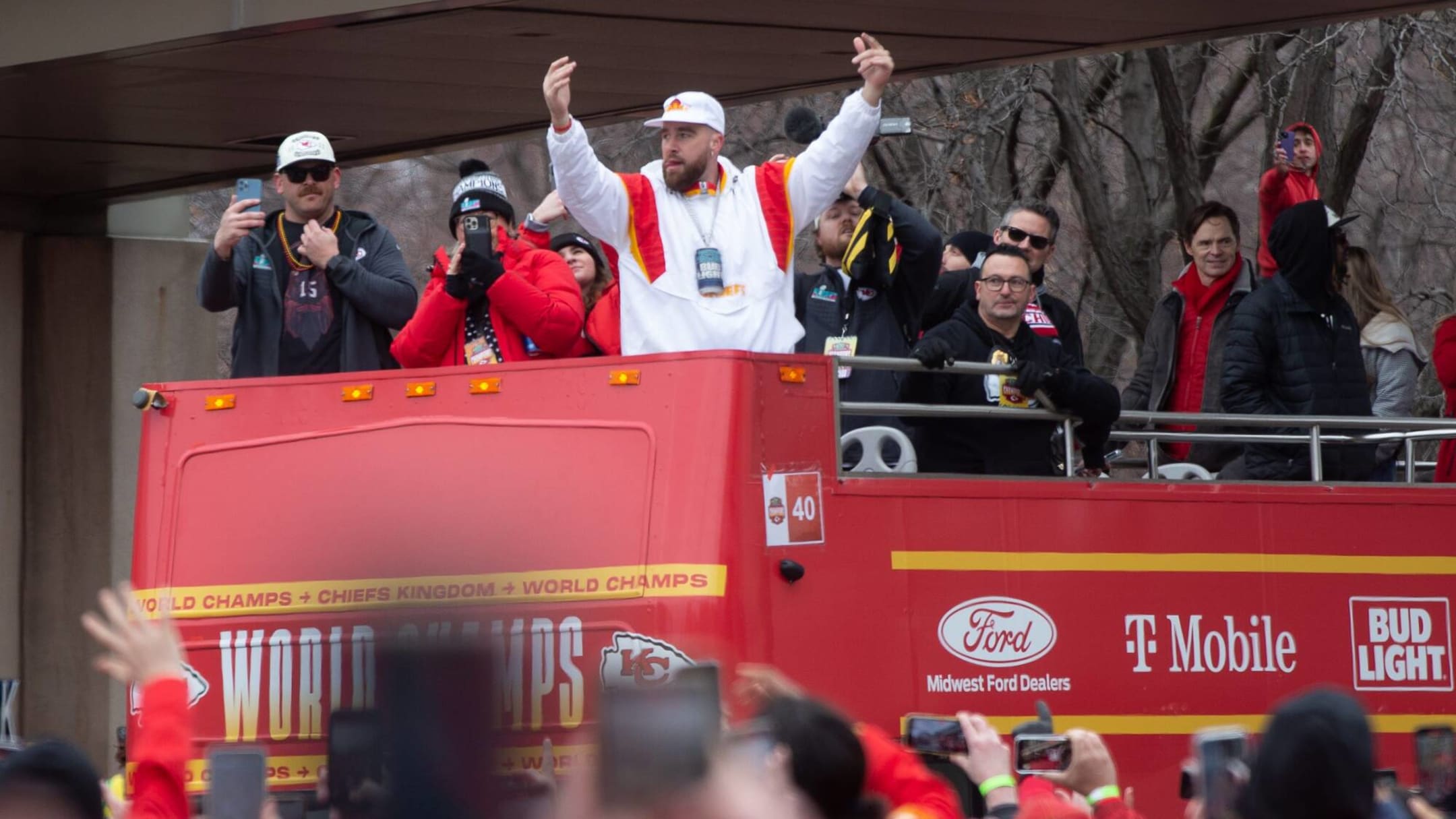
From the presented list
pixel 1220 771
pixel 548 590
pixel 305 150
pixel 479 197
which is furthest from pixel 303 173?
pixel 1220 771

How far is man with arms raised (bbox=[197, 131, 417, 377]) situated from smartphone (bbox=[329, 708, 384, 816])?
19.7 ft

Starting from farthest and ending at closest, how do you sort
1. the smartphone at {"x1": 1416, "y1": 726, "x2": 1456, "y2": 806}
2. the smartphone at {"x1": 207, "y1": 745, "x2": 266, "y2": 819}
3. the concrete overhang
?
the concrete overhang, the smartphone at {"x1": 1416, "y1": 726, "x2": 1456, "y2": 806}, the smartphone at {"x1": 207, "y1": 745, "x2": 266, "y2": 819}

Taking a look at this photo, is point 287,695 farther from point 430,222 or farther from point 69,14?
point 430,222

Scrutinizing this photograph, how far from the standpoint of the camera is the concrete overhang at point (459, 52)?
11172 mm

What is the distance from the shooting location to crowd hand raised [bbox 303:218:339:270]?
30.1 feet

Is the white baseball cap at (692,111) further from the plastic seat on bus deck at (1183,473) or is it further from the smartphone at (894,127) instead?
the plastic seat on bus deck at (1183,473)

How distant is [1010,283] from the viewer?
344 inches

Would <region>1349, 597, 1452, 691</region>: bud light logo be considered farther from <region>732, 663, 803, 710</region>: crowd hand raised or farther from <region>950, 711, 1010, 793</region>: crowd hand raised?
<region>950, 711, 1010, 793</region>: crowd hand raised

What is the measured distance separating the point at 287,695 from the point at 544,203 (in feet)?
8.91

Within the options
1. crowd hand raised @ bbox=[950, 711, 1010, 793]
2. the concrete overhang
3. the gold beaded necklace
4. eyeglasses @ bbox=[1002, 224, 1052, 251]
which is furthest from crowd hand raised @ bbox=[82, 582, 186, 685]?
the concrete overhang

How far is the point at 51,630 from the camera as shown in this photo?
14711 mm

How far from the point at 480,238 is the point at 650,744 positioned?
623 centimetres

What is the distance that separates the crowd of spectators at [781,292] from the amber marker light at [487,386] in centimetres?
16

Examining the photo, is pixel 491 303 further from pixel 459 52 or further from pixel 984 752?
pixel 984 752
